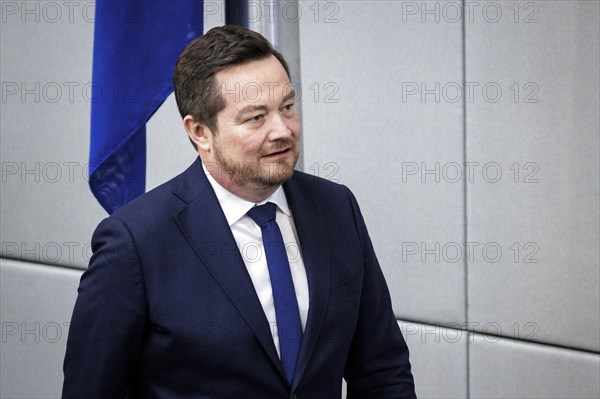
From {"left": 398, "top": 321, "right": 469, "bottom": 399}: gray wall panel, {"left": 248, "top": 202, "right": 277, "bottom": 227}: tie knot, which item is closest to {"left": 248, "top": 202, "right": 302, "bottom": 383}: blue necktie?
{"left": 248, "top": 202, "right": 277, "bottom": 227}: tie knot

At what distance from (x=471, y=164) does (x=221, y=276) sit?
105 cm

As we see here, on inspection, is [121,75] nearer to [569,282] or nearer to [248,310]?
[248,310]

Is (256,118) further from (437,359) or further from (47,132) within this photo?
(47,132)

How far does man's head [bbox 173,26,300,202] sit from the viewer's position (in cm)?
137

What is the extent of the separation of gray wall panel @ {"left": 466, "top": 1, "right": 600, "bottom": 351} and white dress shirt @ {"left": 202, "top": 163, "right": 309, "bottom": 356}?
2.87ft

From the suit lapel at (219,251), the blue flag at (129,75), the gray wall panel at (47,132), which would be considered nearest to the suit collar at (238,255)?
the suit lapel at (219,251)

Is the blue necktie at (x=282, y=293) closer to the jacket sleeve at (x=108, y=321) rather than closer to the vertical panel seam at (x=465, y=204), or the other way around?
the jacket sleeve at (x=108, y=321)

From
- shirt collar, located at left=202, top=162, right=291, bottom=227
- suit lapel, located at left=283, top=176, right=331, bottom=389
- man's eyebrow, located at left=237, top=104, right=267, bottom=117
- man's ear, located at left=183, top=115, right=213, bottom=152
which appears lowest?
suit lapel, located at left=283, top=176, right=331, bottom=389

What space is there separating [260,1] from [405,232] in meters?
0.90

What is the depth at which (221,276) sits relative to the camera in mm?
1396

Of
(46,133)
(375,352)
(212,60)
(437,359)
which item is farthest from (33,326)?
(212,60)

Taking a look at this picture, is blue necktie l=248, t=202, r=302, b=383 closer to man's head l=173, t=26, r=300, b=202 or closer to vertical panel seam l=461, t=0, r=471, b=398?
man's head l=173, t=26, r=300, b=202

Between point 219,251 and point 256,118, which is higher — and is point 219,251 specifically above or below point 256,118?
below

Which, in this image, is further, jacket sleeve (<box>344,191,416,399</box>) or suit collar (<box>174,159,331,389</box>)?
jacket sleeve (<box>344,191,416,399</box>)
